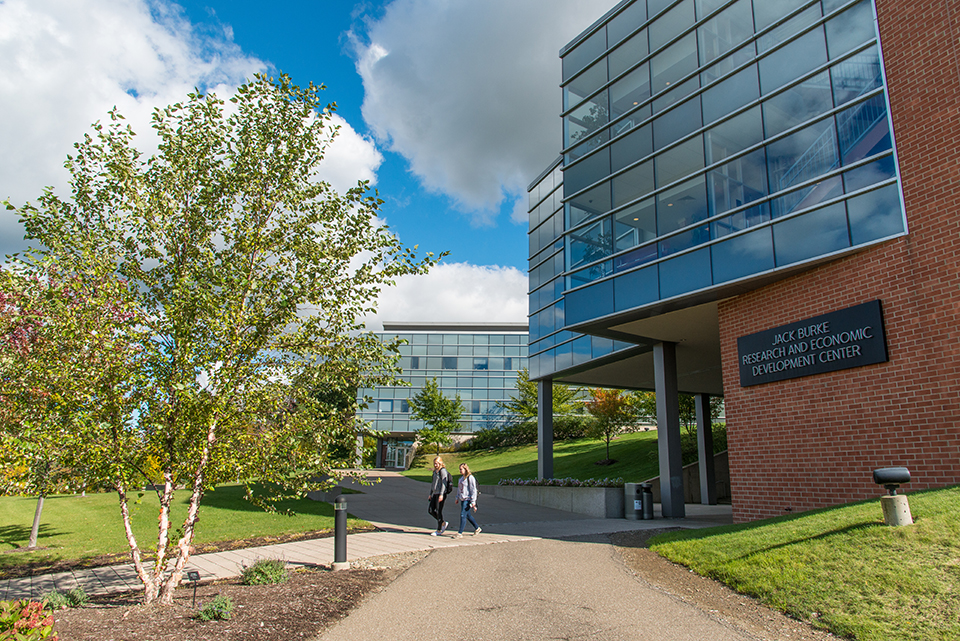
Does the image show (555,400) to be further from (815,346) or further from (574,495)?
(815,346)

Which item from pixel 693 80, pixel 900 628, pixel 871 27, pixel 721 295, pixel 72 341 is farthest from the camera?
pixel 693 80

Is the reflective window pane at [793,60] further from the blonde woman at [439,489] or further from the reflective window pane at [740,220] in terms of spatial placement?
the blonde woman at [439,489]

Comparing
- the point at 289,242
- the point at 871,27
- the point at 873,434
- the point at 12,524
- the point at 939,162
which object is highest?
the point at 871,27

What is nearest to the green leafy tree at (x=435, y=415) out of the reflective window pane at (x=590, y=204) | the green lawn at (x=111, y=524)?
the green lawn at (x=111, y=524)

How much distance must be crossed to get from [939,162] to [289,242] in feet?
35.2

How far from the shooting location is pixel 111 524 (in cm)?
1602

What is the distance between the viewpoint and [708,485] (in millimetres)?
23328

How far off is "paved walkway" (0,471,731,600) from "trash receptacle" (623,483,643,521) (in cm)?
57

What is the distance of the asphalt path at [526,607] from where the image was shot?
5.68 metres

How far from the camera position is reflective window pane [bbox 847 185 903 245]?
34.4 ft

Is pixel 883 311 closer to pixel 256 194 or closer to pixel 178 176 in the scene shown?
pixel 256 194

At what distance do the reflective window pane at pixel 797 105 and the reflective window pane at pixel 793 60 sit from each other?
0.95ft

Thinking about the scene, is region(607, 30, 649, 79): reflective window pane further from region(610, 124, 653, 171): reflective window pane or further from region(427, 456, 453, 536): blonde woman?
region(427, 456, 453, 536): blonde woman

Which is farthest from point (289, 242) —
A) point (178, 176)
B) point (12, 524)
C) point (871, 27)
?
point (12, 524)
